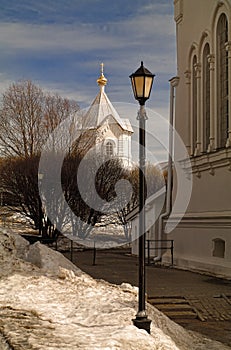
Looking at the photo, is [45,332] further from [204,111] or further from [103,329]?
[204,111]

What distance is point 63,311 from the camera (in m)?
8.65

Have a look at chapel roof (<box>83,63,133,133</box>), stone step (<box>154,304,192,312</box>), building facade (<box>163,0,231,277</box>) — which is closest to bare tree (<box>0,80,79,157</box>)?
chapel roof (<box>83,63,133,133</box>)

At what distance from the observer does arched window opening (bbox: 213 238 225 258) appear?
17422 millimetres

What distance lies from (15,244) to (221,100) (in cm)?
915

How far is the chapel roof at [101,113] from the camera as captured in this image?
40.6m

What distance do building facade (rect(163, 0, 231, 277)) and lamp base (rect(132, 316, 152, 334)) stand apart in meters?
9.01

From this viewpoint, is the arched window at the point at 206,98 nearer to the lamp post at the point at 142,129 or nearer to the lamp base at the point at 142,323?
the lamp post at the point at 142,129

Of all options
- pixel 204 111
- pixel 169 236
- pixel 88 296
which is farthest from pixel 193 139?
pixel 88 296

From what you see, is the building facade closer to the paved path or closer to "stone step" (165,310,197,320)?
the paved path

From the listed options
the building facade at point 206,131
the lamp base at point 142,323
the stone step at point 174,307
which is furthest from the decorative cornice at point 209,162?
the lamp base at point 142,323

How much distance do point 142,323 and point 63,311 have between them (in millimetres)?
1569

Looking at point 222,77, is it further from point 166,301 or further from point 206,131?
point 166,301

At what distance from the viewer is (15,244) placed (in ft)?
39.5

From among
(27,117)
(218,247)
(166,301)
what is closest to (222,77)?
(218,247)
